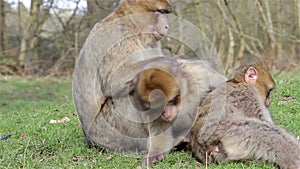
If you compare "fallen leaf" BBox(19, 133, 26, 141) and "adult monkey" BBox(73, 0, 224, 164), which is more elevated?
"adult monkey" BBox(73, 0, 224, 164)

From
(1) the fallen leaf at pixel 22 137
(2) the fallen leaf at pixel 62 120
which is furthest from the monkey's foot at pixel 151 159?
(2) the fallen leaf at pixel 62 120

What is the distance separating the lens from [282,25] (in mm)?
17969

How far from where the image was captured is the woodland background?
17.1 meters

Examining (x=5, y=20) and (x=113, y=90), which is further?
(x=5, y=20)

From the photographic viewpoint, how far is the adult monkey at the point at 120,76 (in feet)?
14.8

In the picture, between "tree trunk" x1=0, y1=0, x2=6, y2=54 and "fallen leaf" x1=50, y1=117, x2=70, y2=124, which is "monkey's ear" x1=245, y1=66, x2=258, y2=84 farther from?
"tree trunk" x1=0, y1=0, x2=6, y2=54

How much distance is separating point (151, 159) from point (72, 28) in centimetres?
1411

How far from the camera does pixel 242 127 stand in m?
4.16

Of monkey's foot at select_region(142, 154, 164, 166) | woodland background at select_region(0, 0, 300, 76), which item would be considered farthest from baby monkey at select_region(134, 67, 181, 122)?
woodland background at select_region(0, 0, 300, 76)

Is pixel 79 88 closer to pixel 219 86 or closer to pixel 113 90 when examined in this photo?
pixel 113 90

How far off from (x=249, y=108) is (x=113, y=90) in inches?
47.1

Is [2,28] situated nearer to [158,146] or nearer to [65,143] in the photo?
[65,143]

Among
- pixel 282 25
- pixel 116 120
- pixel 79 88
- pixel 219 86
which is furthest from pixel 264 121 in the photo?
pixel 282 25

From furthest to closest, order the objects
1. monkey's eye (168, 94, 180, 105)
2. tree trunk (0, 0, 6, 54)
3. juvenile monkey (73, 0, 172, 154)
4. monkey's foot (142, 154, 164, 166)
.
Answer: tree trunk (0, 0, 6, 54) → juvenile monkey (73, 0, 172, 154) → monkey's foot (142, 154, 164, 166) → monkey's eye (168, 94, 180, 105)
